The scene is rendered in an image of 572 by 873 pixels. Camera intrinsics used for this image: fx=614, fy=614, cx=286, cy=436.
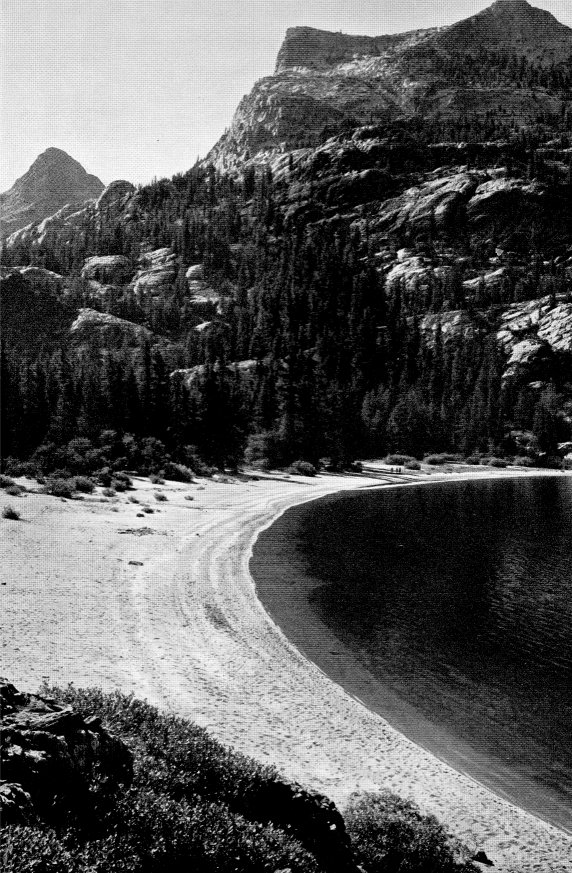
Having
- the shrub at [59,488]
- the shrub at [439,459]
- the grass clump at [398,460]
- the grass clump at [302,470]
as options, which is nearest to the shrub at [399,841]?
the shrub at [59,488]

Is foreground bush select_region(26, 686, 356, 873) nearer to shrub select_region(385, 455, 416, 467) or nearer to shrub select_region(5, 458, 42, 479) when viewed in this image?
shrub select_region(5, 458, 42, 479)

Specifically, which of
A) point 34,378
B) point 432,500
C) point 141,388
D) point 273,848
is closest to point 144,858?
point 273,848

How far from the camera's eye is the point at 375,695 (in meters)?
20.1

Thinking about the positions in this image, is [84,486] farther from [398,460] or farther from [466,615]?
[398,460]

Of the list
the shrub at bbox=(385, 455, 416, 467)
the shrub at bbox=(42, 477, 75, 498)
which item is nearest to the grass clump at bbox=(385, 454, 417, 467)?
the shrub at bbox=(385, 455, 416, 467)

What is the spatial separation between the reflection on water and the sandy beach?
8.72 feet

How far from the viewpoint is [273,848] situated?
30.0 feet

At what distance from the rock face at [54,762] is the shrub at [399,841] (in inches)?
182

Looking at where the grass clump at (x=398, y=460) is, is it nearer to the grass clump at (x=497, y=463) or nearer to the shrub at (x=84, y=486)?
the grass clump at (x=497, y=463)

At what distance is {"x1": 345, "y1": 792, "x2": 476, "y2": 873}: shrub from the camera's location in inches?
428

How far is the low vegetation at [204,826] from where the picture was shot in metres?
7.58

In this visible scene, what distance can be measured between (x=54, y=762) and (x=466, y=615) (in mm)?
24364

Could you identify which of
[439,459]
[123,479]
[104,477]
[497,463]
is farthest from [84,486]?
[497,463]

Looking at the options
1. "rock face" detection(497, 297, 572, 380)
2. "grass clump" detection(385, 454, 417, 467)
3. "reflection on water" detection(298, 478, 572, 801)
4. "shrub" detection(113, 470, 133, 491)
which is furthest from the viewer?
"rock face" detection(497, 297, 572, 380)
